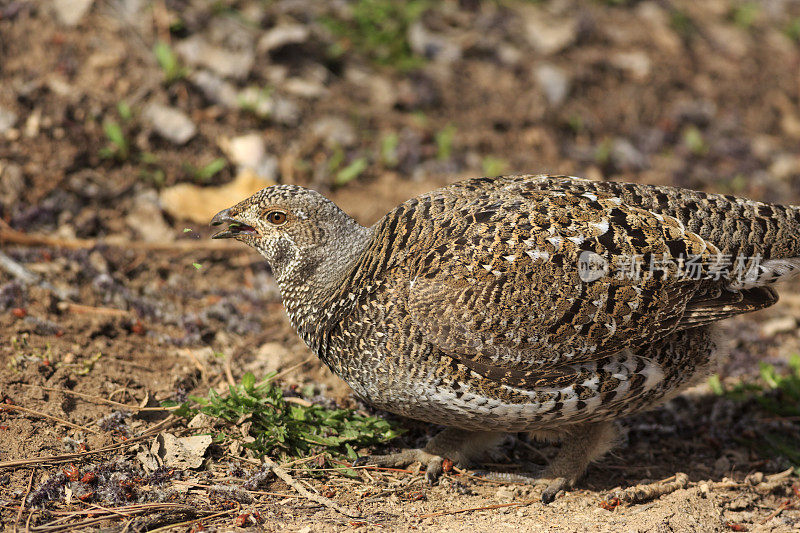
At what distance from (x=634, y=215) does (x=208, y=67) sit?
481 cm

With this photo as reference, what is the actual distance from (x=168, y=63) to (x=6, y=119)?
149cm

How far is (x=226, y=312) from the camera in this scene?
5797mm

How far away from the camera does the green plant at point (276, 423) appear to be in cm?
436

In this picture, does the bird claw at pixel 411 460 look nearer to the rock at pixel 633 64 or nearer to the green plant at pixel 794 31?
the rock at pixel 633 64

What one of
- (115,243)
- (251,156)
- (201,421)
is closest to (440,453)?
(201,421)

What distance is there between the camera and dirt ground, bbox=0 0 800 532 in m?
4.21

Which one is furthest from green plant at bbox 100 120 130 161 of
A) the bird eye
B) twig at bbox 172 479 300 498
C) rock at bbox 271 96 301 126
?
twig at bbox 172 479 300 498

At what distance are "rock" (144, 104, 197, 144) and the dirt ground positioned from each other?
24 millimetres

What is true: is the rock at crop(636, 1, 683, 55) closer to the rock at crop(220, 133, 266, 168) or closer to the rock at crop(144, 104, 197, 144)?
the rock at crop(220, 133, 266, 168)

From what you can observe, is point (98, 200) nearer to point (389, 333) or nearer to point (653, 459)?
point (389, 333)

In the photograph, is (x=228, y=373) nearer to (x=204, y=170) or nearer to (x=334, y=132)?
(x=204, y=170)

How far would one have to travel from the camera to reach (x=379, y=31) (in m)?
8.52

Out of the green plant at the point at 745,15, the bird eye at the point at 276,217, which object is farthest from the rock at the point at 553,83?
the bird eye at the point at 276,217

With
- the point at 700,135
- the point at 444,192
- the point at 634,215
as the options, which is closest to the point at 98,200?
the point at 444,192
